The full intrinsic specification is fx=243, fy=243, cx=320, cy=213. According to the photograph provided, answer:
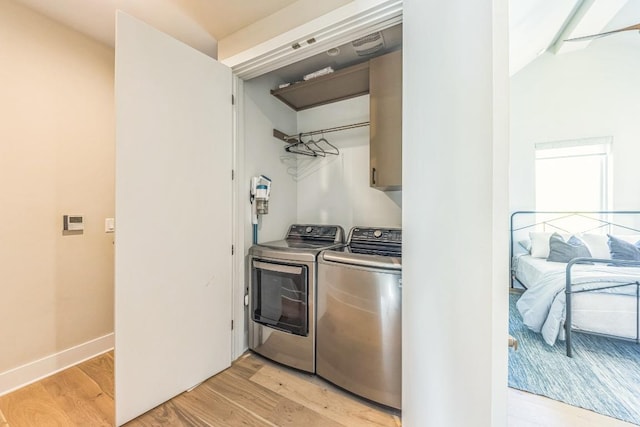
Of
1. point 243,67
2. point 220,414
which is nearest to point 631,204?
point 243,67

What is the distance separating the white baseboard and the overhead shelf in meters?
2.54

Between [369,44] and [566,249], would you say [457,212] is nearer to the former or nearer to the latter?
[369,44]

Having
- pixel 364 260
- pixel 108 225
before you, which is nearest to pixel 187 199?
pixel 108 225

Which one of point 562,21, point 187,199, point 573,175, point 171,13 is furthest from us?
point 573,175

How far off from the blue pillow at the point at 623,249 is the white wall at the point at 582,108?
650 mm

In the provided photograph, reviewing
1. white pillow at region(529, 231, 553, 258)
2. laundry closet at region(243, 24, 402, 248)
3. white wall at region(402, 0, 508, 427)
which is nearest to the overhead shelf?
laundry closet at region(243, 24, 402, 248)

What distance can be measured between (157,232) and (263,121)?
4.18ft

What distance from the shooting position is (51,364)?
5.52 ft

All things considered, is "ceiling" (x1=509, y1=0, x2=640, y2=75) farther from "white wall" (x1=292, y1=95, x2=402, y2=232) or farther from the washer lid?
the washer lid

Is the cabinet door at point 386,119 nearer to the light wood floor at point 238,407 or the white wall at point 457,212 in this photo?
the white wall at point 457,212

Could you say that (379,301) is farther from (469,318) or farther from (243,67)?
(243,67)

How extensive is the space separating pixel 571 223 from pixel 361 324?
367cm

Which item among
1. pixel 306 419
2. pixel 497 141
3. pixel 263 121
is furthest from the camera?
pixel 263 121

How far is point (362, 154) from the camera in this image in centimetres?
222
